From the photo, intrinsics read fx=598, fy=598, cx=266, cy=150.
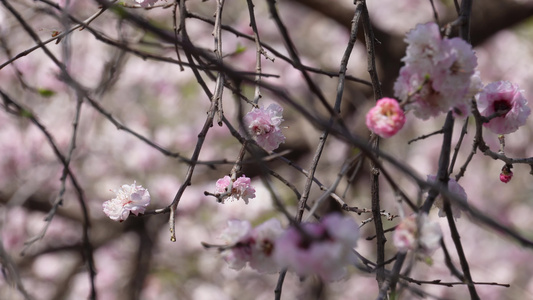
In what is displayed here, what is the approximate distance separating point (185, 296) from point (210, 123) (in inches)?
124

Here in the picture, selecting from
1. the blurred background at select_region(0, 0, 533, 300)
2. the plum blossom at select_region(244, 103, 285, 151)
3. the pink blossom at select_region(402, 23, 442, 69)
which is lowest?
the pink blossom at select_region(402, 23, 442, 69)

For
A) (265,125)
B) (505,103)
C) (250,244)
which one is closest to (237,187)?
(265,125)

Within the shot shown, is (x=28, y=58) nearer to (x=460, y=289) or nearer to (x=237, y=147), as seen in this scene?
(x=237, y=147)

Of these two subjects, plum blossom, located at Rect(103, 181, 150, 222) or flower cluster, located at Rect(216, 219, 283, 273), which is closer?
→ flower cluster, located at Rect(216, 219, 283, 273)

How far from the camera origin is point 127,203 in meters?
1.15

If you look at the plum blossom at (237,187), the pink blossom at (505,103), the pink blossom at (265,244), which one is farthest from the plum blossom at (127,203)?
the pink blossom at (505,103)

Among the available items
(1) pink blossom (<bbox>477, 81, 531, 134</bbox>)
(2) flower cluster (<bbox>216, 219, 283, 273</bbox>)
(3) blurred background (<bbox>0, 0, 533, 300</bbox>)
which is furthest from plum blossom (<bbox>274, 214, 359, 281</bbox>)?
(3) blurred background (<bbox>0, 0, 533, 300</bbox>)

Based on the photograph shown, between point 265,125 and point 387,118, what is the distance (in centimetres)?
37

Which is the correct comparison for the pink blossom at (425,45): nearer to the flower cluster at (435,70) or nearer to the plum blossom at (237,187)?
the flower cluster at (435,70)

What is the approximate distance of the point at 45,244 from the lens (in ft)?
11.4

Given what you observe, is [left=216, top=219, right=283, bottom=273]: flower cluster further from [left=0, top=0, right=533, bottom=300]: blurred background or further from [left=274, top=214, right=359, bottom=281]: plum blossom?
[left=0, top=0, right=533, bottom=300]: blurred background

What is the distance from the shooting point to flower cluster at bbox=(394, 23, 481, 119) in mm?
887

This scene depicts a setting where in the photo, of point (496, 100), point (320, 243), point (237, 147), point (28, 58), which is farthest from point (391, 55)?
point (28, 58)

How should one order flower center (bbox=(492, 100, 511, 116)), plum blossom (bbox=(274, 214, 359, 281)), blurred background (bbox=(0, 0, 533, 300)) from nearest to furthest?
plum blossom (bbox=(274, 214, 359, 281)) < flower center (bbox=(492, 100, 511, 116)) < blurred background (bbox=(0, 0, 533, 300))
